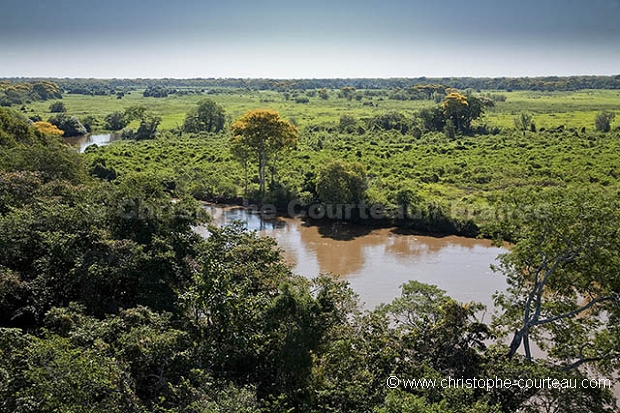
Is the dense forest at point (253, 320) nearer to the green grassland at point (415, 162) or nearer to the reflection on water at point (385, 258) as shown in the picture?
the reflection on water at point (385, 258)

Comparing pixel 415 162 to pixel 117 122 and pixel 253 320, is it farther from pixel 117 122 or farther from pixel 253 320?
pixel 117 122

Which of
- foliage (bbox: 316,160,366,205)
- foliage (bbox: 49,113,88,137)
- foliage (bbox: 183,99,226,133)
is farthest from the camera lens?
foliage (bbox: 49,113,88,137)

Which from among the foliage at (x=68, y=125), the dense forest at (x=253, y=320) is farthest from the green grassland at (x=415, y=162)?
the foliage at (x=68, y=125)

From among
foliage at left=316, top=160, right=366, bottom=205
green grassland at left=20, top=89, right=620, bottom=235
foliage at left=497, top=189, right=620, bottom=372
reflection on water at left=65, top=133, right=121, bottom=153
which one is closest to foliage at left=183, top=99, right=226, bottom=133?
green grassland at left=20, top=89, right=620, bottom=235

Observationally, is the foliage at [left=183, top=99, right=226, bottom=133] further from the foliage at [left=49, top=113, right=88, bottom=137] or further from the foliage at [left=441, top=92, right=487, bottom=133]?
the foliage at [left=441, top=92, right=487, bottom=133]

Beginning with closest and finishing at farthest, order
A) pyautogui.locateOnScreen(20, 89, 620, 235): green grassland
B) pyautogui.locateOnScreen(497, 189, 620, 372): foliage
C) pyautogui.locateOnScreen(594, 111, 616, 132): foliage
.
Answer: pyautogui.locateOnScreen(497, 189, 620, 372): foliage
pyautogui.locateOnScreen(20, 89, 620, 235): green grassland
pyautogui.locateOnScreen(594, 111, 616, 132): foliage

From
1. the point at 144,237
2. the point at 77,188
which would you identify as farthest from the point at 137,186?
the point at 77,188
